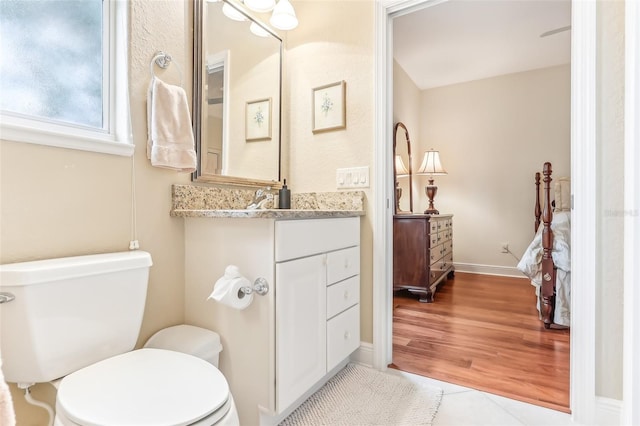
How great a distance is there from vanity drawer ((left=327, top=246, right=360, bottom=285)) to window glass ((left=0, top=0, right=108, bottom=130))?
1103 mm

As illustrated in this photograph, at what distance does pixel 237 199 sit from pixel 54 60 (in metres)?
0.91

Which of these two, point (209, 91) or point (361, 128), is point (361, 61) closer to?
point (361, 128)

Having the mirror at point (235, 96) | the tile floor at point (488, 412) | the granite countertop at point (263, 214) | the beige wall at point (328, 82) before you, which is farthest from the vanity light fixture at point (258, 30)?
the tile floor at point (488, 412)

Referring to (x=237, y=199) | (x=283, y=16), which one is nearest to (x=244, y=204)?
(x=237, y=199)

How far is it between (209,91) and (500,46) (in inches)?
124

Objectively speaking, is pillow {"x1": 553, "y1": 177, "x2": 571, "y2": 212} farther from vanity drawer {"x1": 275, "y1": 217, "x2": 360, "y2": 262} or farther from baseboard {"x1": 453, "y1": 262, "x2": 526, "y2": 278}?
vanity drawer {"x1": 275, "y1": 217, "x2": 360, "y2": 262}

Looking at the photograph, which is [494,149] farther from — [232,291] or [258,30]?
[232,291]

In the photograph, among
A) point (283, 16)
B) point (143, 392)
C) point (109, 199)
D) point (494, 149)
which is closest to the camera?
point (143, 392)

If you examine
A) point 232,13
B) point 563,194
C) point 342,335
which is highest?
point 232,13

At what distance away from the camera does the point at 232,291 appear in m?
1.14

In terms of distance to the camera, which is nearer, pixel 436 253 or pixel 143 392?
pixel 143 392

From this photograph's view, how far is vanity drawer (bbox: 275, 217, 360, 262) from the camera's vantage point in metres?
1.19

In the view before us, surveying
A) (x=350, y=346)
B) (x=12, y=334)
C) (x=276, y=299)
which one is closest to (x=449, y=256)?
(x=350, y=346)

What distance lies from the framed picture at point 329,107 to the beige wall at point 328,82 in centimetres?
3
